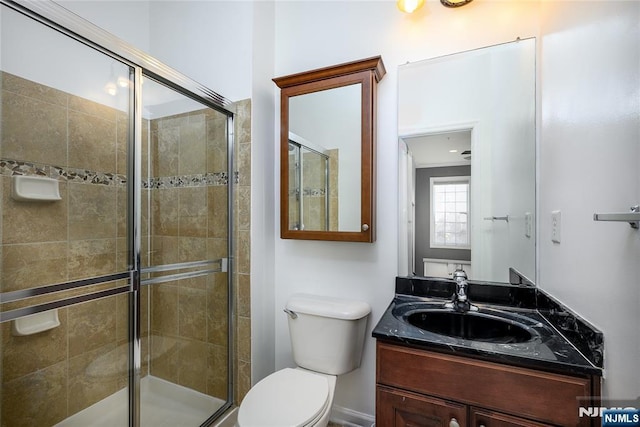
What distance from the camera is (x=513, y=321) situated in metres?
1.19

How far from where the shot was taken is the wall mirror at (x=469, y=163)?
4.50 ft

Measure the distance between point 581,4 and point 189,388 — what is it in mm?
2497

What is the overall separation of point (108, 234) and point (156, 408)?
962mm

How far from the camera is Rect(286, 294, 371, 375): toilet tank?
1489 millimetres

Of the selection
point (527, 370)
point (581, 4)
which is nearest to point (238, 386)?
point (527, 370)

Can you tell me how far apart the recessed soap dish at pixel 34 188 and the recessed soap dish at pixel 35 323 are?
52 cm

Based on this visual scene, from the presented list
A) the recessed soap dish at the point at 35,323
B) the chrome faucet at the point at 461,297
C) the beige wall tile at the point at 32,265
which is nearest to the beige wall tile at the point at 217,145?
the beige wall tile at the point at 32,265

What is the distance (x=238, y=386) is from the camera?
1755 millimetres

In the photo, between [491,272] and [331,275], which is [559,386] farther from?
[331,275]

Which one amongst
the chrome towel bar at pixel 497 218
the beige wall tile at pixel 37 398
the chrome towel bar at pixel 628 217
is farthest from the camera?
the chrome towel bar at pixel 497 218

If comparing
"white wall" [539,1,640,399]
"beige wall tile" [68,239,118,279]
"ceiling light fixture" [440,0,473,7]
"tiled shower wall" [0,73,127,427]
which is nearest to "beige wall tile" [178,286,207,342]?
"tiled shower wall" [0,73,127,427]

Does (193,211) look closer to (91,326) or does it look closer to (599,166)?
(91,326)

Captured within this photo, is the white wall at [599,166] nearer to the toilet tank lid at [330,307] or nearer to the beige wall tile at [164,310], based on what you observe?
the toilet tank lid at [330,307]

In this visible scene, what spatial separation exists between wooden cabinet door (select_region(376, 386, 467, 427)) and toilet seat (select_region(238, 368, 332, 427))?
27cm
